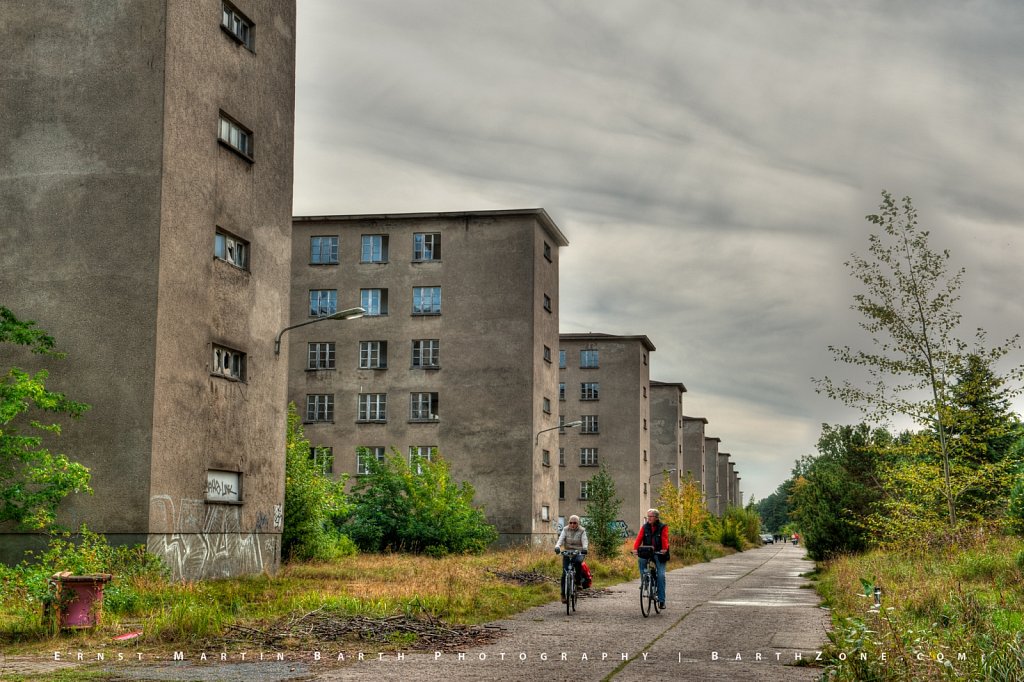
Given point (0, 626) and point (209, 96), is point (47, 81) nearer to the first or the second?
point (209, 96)

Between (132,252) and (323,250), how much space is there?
94.5ft

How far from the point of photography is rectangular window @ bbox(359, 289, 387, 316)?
162 ft

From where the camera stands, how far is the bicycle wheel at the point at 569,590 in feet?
63.4

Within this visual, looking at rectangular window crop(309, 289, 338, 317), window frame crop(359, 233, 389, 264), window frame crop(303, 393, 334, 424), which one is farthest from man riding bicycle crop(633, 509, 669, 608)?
rectangular window crop(309, 289, 338, 317)

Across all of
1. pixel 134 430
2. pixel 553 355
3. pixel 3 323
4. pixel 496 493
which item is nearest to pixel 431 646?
pixel 134 430

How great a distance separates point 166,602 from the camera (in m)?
17.9

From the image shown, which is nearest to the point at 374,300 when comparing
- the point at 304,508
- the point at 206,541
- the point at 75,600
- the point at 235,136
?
the point at 304,508

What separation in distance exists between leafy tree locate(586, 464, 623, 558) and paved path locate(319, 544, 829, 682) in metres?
14.6

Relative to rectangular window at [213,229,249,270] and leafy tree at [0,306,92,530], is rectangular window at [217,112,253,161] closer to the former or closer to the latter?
rectangular window at [213,229,249,270]

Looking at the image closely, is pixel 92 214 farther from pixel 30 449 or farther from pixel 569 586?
pixel 569 586

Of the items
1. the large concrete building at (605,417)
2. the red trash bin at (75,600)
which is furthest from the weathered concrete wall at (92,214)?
the large concrete building at (605,417)

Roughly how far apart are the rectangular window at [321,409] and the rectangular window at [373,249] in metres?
6.75

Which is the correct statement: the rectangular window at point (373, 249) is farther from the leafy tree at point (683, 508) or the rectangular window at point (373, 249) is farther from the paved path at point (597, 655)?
the paved path at point (597, 655)

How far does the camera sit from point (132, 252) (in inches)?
860
